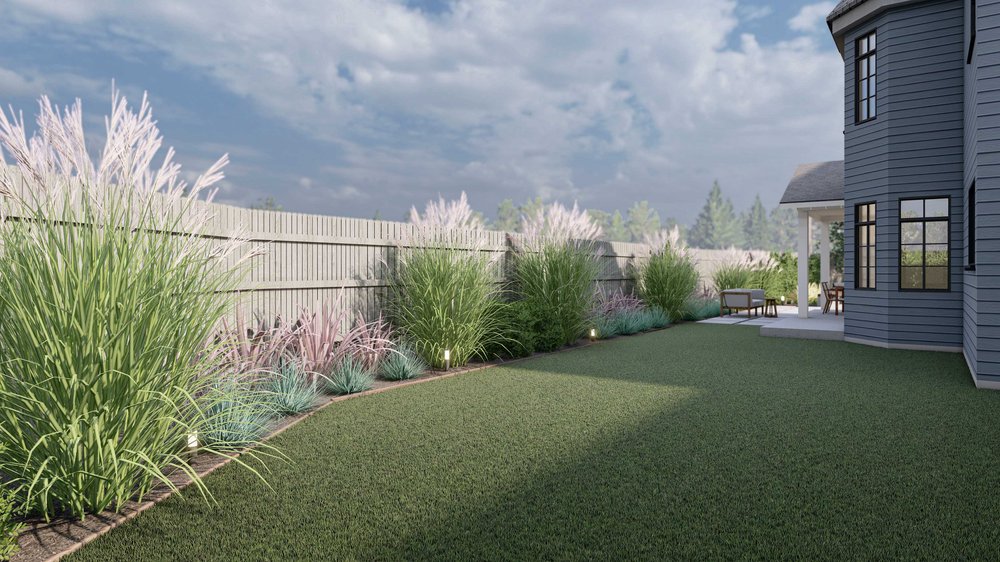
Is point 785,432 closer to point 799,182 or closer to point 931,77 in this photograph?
point 931,77

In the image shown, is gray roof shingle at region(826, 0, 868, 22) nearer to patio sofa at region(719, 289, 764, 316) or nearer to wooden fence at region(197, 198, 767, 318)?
patio sofa at region(719, 289, 764, 316)

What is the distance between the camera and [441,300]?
597cm

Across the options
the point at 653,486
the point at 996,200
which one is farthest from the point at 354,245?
the point at 996,200

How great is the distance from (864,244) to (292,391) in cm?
865

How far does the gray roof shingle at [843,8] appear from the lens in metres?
8.20

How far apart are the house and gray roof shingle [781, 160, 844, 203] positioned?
245cm

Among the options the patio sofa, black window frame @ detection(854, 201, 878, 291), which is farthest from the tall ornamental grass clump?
the patio sofa

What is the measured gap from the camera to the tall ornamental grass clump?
6.98 feet

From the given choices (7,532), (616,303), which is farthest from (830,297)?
(7,532)

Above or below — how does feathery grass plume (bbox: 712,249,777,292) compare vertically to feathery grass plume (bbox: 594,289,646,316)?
above

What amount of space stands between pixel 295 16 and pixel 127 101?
438 inches

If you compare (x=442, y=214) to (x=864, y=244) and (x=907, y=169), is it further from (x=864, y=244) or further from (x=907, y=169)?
(x=864, y=244)

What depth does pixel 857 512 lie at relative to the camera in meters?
2.49

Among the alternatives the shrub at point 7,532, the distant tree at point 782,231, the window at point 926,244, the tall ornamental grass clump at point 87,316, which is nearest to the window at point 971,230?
the window at point 926,244
